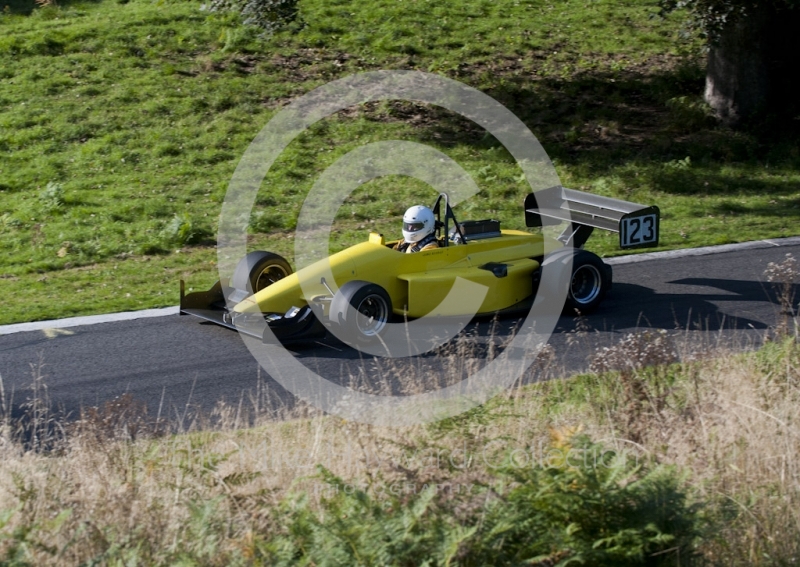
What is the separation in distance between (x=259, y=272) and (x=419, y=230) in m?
1.83

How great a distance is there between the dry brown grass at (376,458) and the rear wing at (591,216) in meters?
2.67

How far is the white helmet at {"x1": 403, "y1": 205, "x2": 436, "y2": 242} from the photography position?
10297 mm

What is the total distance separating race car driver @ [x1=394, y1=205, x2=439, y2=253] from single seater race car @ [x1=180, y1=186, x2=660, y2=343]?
0.49 ft

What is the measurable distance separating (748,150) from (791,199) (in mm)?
2366

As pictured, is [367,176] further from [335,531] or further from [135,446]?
[335,531]

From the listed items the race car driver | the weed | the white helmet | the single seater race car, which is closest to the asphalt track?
the single seater race car

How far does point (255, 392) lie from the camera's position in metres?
8.48

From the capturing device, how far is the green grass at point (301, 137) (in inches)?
570

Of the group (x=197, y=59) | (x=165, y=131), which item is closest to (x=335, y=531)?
(x=165, y=131)

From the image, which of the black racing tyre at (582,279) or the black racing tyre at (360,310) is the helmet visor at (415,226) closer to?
the black racing tyre at (360,310)

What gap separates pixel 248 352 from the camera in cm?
947

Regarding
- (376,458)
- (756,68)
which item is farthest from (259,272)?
(756,68)

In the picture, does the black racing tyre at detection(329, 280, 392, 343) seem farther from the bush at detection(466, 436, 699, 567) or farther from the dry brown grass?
the bush at detection(466, 436, 699, 567)
